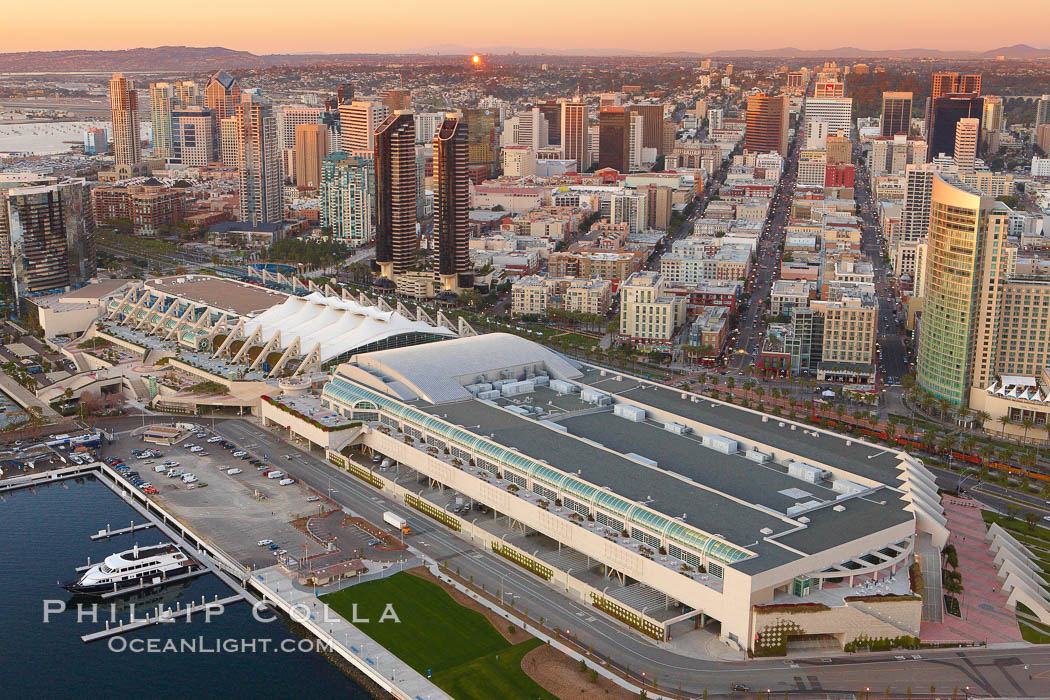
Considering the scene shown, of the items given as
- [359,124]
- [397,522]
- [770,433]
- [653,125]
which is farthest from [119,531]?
[653,125]

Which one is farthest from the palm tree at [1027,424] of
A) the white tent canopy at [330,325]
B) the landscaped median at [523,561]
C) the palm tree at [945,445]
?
the white tent canopy at [330,325]

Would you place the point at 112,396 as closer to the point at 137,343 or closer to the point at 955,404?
the point at 137,343

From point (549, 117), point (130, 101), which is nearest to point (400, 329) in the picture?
point (130, 101)

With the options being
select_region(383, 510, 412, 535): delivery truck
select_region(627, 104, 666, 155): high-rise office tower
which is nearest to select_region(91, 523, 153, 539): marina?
select_region(383, 510, 412, 535): delivery truck

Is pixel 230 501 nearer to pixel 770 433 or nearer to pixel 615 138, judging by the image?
pixel 770 433

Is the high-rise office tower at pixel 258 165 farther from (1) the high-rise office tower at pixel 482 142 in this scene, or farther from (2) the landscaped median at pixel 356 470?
(2) the landscaped median at pixel 356 470

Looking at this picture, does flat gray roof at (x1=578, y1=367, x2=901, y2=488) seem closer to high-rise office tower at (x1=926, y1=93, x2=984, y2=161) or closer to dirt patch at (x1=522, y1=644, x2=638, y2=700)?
dirt patch at (x1=522, y1=644, x2=638, y2=700)
